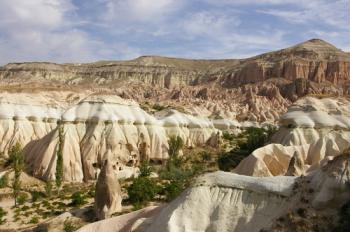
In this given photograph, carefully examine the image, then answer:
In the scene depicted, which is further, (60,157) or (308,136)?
(308,136)

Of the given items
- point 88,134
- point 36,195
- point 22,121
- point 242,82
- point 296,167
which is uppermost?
point 242,82

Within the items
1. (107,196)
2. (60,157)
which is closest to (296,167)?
(107,196)

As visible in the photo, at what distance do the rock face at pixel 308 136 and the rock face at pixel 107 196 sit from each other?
848cm

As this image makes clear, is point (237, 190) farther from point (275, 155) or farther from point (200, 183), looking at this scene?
point (275, 155)

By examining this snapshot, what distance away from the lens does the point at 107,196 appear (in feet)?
84.4

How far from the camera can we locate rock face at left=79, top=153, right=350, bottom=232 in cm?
1271

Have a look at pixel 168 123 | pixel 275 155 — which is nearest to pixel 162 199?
pixel 275 155

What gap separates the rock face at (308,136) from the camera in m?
30.8

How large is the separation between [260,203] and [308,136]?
119ft

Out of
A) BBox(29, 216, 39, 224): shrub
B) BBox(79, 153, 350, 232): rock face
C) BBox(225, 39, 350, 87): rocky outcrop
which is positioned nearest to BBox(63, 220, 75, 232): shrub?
BBox(29, 216, 39, 224): shrub

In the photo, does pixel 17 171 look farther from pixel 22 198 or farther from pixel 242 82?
pixel 242 82

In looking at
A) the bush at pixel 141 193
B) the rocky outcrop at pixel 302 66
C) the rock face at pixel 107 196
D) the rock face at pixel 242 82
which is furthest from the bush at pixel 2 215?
the rocky outcrop at pixel 302 66

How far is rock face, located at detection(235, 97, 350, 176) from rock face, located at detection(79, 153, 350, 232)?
48.8 ft

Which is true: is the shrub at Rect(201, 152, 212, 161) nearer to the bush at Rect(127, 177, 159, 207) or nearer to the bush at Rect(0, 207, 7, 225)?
the bush at Rect(127, 177, 159, 207)
